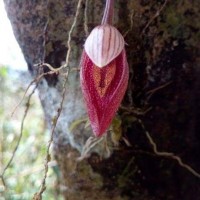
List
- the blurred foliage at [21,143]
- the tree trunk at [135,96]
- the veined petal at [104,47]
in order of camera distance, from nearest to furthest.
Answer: the veined petal at [104,47] → the tree trunk at [135,96] → the blurred foliage at [21,143]

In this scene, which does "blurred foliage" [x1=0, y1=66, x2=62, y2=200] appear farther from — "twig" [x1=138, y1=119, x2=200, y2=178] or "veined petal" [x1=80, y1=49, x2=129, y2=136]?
"veined petal" [x1=80, y1=49, x2=129, y2=136]

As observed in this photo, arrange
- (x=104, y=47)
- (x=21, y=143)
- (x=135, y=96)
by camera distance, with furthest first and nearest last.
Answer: (x=21, y=143) < (x=135, y=96) < (x=104, y=47)

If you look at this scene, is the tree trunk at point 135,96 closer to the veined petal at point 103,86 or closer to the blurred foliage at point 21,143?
the veined petal at point 103,86

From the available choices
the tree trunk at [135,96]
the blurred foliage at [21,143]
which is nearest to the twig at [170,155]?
the tree trunk at [135,96]

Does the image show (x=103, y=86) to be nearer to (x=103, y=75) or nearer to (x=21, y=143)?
(x=103, y=75)

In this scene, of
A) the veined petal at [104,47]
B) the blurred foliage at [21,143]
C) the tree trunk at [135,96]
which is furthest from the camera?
the blurred foliage at [21,143]

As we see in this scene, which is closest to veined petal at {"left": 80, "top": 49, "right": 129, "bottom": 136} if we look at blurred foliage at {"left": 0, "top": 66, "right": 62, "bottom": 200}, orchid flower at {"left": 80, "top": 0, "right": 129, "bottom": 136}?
orchid flower at {"left": 80, "top": 0, "right": 129, "bottom": 136}

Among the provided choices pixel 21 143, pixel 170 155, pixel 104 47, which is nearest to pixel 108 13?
pixel 104 47
